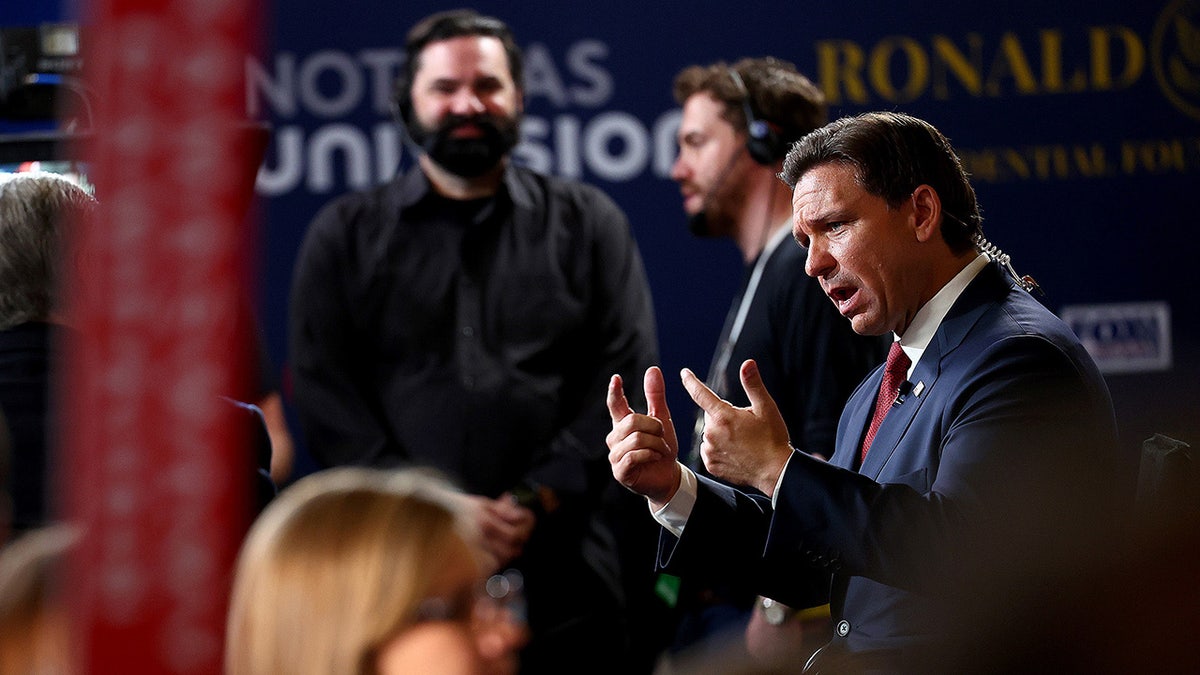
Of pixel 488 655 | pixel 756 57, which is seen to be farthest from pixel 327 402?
pixel 488 655

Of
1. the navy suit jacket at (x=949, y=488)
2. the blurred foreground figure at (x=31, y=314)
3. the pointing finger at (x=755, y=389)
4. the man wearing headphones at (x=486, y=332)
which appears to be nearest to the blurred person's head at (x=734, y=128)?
the man wearing headphones at (x=486, y=332)

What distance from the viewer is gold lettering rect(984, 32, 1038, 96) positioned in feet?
14.6

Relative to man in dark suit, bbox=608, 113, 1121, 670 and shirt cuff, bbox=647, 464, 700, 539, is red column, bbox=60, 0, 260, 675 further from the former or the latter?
shirt cuff, bbox=647, 464, 700, 539

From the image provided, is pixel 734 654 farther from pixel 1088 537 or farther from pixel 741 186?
pixel 741 186

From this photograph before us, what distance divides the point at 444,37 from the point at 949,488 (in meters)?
2.14

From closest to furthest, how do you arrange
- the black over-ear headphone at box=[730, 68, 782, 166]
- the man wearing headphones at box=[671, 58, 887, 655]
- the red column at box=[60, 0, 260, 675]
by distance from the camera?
the red column at box=[60, 0, 260, 675] → the man wearing headphones at box=[671, 58, 887, 655] → the black over-ear headphone at box=[730, 68, 782, 166]

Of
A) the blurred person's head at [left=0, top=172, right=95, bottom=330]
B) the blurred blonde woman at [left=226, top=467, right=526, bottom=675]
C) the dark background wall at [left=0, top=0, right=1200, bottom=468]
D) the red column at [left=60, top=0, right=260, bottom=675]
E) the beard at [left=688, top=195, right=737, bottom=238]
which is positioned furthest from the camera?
the dark background wall at [left=0, top=0, right=1200, bottom=468]

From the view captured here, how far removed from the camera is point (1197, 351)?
4355 mm

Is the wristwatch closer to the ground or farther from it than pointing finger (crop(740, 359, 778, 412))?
closer to the ground

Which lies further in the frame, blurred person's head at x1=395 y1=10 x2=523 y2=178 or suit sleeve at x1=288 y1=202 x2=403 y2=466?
blurred person's head at x1=395 y1=10 x2=523 y2=178

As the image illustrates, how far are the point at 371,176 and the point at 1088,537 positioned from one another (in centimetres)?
351

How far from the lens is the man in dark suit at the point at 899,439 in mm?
1887

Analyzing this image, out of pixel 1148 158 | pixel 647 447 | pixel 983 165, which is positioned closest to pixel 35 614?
pixel 647 447

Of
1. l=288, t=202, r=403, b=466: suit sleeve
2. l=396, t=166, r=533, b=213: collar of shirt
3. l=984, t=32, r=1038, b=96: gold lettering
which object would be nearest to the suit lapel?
l=288, t=202, r=403, b=466: suit sleeve
